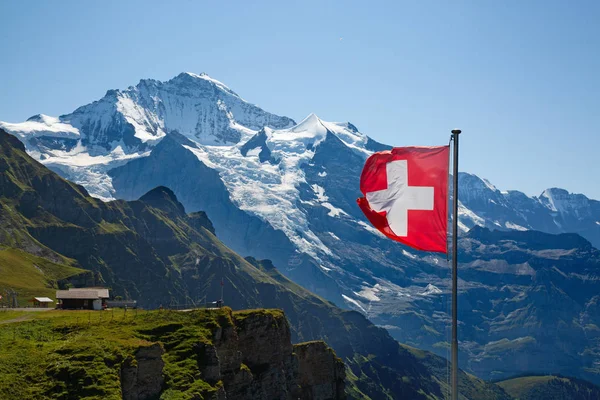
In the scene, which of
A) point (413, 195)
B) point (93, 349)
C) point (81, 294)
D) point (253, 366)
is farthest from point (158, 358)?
point (413, 195)

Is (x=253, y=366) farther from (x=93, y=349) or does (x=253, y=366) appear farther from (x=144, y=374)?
(x=93, y=349)

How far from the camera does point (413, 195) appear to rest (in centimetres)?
5166

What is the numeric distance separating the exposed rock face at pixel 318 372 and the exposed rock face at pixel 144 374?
47.1 metres

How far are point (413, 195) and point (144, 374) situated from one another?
2315 inches

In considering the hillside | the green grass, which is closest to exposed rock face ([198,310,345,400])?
the hillside

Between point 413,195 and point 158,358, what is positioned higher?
point 413,195

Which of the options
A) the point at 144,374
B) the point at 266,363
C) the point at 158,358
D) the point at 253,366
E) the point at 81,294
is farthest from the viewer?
the point at 81,294

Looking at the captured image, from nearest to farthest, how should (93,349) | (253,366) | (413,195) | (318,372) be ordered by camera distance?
(413,195) → (93,349) → (253,366) → (318,372)

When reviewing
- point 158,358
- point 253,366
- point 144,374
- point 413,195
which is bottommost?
point 253,366

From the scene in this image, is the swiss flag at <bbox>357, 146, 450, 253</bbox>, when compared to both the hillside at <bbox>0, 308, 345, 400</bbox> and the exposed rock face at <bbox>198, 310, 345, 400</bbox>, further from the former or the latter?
the exposed rock face at <bbox>198, 310, 345, 400</bbox>

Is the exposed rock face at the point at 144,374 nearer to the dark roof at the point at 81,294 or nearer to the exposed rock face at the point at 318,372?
the dark roof at the point at 81,294

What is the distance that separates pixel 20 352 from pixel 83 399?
11404 millimetres

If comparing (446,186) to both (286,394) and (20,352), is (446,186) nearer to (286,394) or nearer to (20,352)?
(20,352)

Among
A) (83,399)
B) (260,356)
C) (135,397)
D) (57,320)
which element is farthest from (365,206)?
(260,356)
